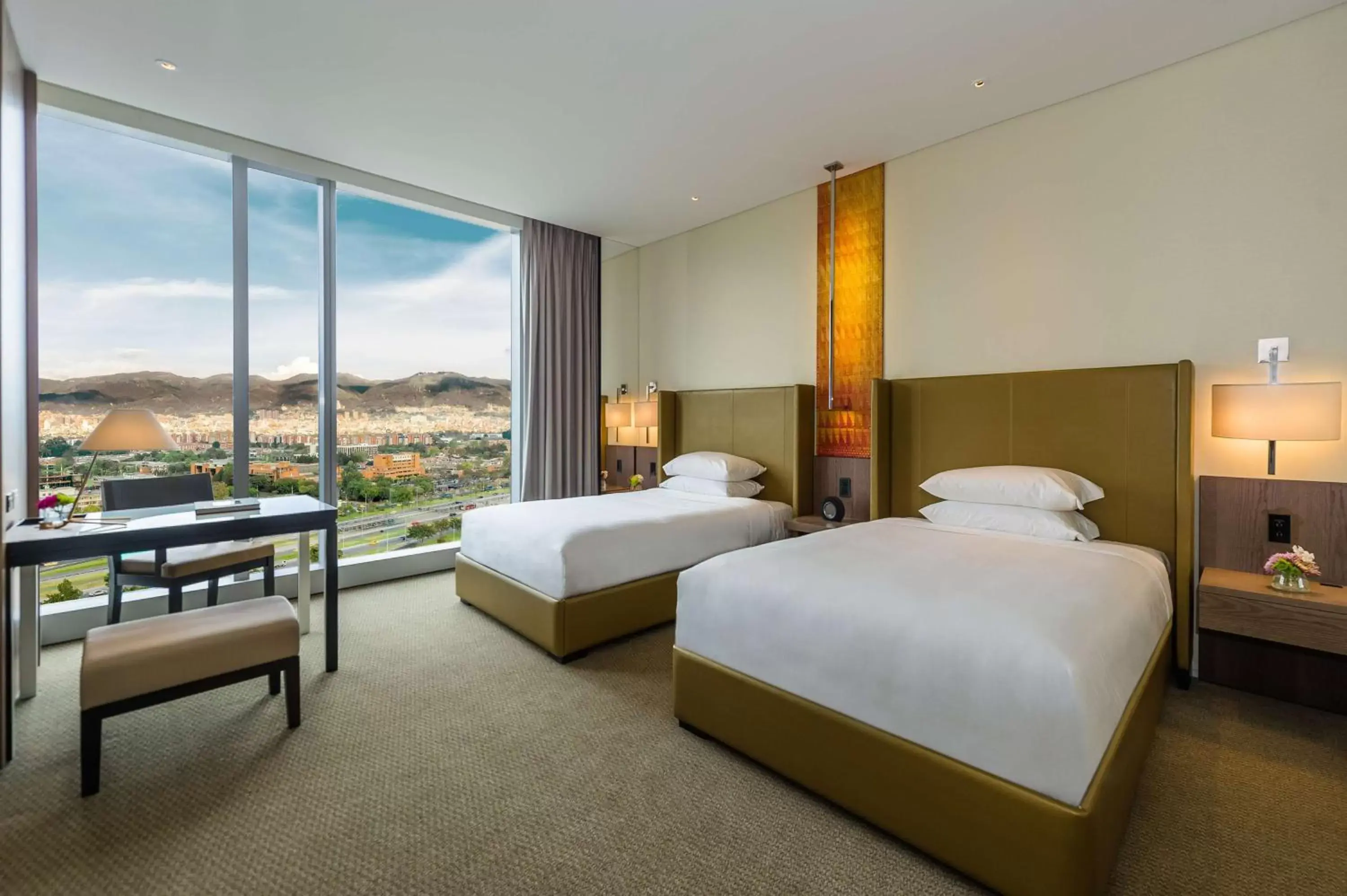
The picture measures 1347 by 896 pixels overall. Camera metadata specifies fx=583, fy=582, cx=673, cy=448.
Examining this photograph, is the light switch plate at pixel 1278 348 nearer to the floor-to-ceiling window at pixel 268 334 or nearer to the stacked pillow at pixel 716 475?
the stacked pillow at pixel 716 475

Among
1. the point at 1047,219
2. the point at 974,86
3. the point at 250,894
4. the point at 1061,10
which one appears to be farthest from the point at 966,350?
the point at 250,894

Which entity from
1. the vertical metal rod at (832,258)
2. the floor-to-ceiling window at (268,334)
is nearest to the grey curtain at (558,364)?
the floor-to-ceiling window at (268,334)

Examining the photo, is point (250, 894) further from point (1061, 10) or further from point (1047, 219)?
point (1047, 219)

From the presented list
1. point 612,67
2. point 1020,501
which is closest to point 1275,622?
point 1020,501

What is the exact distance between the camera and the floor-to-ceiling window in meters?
3.28

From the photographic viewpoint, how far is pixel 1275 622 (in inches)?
87.8

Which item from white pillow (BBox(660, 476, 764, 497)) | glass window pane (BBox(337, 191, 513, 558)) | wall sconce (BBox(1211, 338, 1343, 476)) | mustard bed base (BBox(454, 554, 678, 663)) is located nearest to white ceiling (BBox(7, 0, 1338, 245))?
glass window pane (BBox(337, 191, 513, 558))

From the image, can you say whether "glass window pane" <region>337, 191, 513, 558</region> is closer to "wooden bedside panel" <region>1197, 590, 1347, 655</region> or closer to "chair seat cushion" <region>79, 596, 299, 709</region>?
"chair seat cushion" <region>79, 596, 299, 709</region>

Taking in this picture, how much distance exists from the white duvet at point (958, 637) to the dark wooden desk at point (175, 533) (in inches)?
68.4

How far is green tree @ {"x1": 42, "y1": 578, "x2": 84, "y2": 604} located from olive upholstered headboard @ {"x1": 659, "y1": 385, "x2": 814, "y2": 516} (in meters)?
3.82

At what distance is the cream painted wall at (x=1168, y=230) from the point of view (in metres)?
2.48

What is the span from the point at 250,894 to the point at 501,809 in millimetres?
636

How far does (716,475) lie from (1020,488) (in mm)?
2003

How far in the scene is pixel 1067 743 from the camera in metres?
1.32
